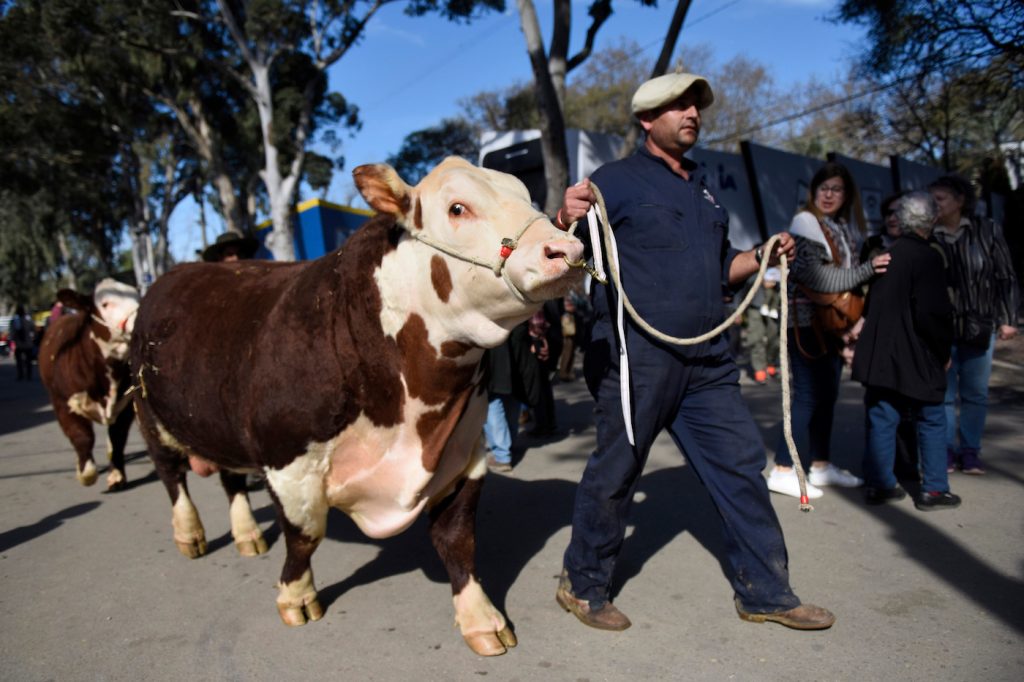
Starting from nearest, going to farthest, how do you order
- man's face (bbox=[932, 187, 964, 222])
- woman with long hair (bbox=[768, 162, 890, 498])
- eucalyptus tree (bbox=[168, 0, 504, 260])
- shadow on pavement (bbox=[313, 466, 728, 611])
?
shadow on pavement (bbox=[313, 466, 728, 611]), woman with long hair (bbox=[768, 162, 890, 498]), man's face (bbox=[932, 187, 964, 222]), eucalyptus tree (bbox=[168, 0, 504, 260])

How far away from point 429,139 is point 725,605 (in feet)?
118

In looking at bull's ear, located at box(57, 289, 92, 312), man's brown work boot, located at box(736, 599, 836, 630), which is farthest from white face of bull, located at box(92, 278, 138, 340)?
man's brown work boot, located at box(736, 599, 836, 630)

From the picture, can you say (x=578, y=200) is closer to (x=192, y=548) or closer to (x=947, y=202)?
(x=192, y=548)

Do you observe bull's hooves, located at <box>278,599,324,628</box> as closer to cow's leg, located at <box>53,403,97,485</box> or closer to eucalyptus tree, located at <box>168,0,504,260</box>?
cow's leg, located at <box>53,403,97,485</box>

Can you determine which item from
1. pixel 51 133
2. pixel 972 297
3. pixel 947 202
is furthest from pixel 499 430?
pixel 51 133

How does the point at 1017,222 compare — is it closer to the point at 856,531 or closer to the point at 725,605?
the point at 856,531

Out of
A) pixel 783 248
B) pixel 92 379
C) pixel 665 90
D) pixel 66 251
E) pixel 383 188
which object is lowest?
pixel 92 379

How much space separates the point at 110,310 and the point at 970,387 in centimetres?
625

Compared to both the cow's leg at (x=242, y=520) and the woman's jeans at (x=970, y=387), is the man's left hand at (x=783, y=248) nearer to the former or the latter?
the woman's jeans at (x=970, y=387)

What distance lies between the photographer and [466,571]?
3213mm

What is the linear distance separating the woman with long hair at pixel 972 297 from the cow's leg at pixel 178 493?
463 cm

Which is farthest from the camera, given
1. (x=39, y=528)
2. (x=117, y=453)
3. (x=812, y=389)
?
(x=117, y=453)

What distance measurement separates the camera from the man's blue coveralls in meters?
3.01

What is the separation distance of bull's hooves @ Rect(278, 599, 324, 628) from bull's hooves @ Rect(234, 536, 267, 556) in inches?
41.4
